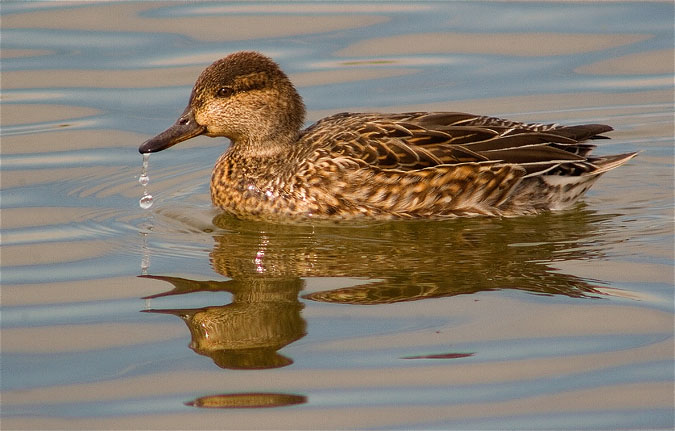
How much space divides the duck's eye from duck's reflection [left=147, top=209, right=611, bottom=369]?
107 centimetres

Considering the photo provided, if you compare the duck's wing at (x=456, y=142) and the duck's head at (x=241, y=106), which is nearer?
the duck's wing at (x=456, y=142)

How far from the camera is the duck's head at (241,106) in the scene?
10844 millimetres

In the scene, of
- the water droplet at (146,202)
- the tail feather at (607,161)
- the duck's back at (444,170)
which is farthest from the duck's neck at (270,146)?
the tail feather at (607,161)

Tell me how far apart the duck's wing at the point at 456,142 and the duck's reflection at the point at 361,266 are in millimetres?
509

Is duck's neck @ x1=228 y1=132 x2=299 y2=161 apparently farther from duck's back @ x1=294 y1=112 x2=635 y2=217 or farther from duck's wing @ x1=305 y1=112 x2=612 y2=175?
duck's back @ x1=294 y1=112 x2=635 y2=217

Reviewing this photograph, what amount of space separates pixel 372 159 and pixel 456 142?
2.44 feet

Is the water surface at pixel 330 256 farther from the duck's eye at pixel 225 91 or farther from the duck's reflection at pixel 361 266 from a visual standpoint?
the duck's eye at pixel 225 91

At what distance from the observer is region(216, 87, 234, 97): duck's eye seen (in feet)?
35.6

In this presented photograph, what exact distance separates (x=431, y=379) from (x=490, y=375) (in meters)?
0.37

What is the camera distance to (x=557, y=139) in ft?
A: 35.1

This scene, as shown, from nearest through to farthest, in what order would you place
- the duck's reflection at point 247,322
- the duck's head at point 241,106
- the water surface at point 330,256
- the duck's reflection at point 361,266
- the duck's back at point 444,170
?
the water surface at point 330,256 → the duck's reflection at point 247,322 → the duck's reflection at point 361,266 → the duck's back at point 444,170 → the duck's head at point 241,106

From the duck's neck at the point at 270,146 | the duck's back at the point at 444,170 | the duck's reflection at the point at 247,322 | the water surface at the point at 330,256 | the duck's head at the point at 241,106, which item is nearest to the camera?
the water surface at the point at 330,256

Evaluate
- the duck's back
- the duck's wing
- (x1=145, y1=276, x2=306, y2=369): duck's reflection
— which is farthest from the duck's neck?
(x1=145, y1=276, x2=306, y2=369): duck's reflection

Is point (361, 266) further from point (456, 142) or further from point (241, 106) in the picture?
point (241, 106)
